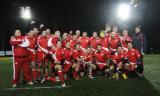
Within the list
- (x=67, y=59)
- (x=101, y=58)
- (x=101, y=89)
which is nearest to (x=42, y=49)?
(x=67, y=59)

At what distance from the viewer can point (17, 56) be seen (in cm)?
1249

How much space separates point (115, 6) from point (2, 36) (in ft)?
51.0

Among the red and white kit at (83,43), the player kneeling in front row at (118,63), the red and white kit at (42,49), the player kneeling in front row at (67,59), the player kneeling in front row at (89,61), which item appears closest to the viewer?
the red and white kit at (42,49)

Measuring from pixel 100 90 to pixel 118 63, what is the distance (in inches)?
143

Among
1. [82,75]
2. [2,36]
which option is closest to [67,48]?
[82,75]

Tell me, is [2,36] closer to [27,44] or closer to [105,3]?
[105,3]

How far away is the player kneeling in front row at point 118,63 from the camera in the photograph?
14.4m

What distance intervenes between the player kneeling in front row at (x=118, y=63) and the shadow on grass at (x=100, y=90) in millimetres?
1371

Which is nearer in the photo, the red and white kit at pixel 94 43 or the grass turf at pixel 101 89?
the grass turf at pixel 101 89

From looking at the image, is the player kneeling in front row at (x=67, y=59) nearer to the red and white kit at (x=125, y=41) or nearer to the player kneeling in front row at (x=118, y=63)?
the player kneeling in front row at (x=118, y=63)

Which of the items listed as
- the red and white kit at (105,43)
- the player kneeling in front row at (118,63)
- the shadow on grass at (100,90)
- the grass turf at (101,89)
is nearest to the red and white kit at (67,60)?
the grass turf at (101,89)

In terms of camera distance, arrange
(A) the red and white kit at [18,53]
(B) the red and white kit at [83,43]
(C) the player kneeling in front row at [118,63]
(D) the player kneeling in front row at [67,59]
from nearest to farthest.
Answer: (A) the red and white kit at [18,53], (D) the player kneeling in front row at [67,59], (C) the player kneeling in front row at [118,63], (B) the red and white kit at [83,43]

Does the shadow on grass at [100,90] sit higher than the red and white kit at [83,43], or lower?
lower

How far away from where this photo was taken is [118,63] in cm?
1466
